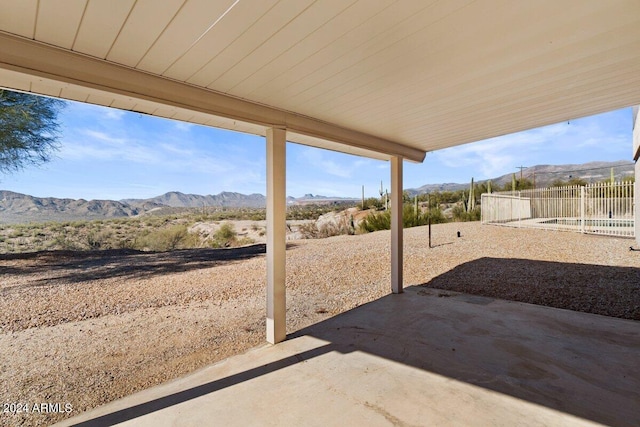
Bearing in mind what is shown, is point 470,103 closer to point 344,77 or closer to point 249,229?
point 344,77

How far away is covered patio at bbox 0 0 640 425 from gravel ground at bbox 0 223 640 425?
594 millimetres

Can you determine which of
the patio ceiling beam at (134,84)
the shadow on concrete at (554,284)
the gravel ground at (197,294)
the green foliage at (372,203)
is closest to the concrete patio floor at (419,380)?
the gravel ground at (197,294)

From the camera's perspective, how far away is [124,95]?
185 centimetres

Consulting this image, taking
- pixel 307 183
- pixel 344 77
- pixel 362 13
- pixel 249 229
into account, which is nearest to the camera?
pixel 362 13

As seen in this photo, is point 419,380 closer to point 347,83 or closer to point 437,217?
point 347,83

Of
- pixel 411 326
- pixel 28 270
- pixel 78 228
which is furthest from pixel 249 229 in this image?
pixel 411 326

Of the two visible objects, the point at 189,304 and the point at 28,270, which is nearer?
the point at 189,304

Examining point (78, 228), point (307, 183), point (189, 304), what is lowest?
point (189, 304)

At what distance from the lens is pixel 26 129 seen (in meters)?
6.32

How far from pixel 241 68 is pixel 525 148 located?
3644 cm

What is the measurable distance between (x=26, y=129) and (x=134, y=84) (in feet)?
22.9

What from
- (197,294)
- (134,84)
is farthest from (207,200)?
(134,84)

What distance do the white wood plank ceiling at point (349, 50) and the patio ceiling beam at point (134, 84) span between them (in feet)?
0.06

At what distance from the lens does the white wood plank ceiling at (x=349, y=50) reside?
4.38 feet
